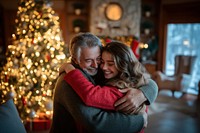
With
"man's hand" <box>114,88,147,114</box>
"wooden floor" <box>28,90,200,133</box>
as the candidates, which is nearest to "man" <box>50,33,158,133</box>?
"man's hand" <box>114,88,147,114</box>

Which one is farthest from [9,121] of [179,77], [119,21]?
[119,21]

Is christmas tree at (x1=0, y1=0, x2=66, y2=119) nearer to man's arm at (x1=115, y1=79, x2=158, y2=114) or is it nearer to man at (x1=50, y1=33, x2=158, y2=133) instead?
man at (x1=50, y1=33, x2=158, y2=133)

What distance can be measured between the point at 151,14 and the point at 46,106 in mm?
5103

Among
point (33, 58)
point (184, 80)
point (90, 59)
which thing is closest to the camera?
point (90, 59)

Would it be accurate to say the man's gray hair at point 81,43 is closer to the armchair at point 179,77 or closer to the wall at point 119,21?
the armchair at point 179,77

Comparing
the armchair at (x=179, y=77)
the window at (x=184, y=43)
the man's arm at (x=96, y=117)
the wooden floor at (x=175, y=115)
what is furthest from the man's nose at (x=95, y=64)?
the window at (x=184, y=43)

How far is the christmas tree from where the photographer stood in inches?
115

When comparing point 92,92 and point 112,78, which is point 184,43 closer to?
point 112,78

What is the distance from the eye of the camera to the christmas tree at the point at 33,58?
2.91m

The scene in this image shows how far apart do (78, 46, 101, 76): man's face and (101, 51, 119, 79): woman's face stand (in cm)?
6

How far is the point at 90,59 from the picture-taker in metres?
1.29

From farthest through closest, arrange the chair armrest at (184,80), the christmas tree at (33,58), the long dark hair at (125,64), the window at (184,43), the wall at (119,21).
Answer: the wall at (119,21)
the window at (184,43)
the chair armrest at (184,80)
the christmas tree at (33,58)
the long dark hair at (125,64)

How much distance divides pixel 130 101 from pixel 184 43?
5900mm

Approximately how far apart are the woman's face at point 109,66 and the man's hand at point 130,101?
132mm
